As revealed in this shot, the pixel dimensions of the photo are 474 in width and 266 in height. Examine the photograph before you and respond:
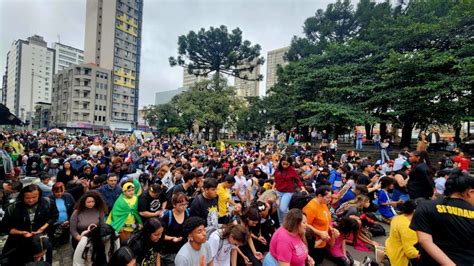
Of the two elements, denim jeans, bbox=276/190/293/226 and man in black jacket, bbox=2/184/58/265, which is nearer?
man in black jacket, bbox=2/184/58/265

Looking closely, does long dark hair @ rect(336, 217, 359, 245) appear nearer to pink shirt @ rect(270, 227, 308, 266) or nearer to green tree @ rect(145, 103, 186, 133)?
pink shirt @ rect(270, 227, 308, 266)

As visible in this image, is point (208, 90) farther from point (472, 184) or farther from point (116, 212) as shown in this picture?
point (472, 184)

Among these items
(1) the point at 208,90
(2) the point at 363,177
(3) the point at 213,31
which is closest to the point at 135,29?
(3) the point at 213,31

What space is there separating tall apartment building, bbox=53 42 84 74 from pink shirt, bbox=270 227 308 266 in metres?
117

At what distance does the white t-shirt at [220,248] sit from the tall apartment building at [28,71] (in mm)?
103287

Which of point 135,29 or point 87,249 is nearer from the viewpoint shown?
point 87,249

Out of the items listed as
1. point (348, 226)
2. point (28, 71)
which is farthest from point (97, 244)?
point (28, 71)

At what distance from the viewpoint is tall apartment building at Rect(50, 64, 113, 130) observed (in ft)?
165

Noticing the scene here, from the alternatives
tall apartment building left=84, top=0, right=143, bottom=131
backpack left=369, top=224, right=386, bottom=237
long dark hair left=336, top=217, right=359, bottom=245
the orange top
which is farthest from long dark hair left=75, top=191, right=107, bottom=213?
tall apartment building left=84, top=0, right=143, bottom=131

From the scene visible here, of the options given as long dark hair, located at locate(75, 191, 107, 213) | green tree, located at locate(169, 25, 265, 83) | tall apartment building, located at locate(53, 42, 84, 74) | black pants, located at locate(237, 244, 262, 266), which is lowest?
black pants, located at locate(237, 244, 262, 266)

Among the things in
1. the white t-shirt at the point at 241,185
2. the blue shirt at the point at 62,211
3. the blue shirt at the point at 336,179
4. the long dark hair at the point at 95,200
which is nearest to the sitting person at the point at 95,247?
the long dark hair at the point at 95,200

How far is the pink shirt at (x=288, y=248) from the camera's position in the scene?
9.67 ft

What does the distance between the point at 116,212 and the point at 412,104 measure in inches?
715

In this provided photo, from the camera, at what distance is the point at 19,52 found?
88.2m
